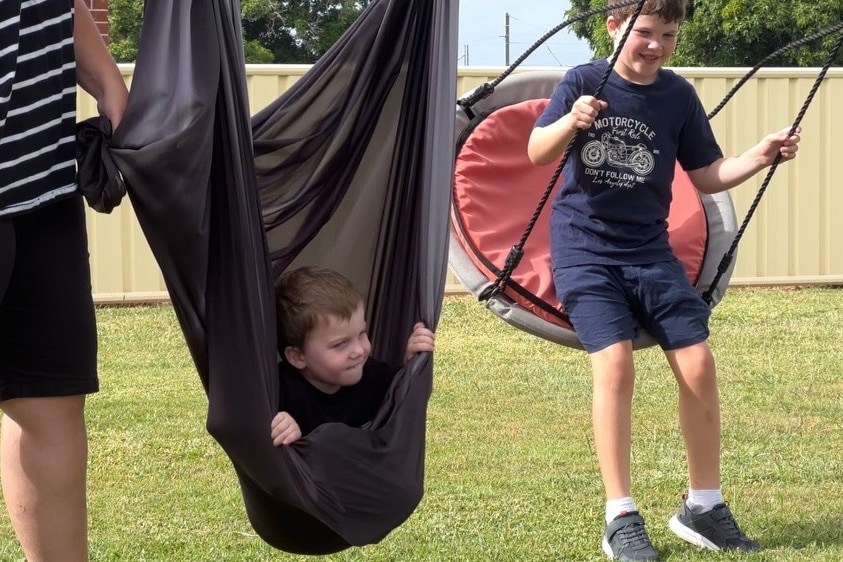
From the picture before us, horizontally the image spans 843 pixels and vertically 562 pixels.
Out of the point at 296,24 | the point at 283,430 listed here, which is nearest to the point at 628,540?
the point at 283,430

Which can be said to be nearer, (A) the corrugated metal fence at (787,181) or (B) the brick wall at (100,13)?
(B) the brick wall at (100,13)

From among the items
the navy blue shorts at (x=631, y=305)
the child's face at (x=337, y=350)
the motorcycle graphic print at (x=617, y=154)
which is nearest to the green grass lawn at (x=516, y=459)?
the navy blue shorts at (x=631, y=305)

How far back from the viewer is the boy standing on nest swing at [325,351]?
252 centimetres

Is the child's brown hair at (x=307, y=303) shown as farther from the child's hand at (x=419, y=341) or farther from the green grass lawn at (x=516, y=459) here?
the green grass lawn at (x=516, y=459)

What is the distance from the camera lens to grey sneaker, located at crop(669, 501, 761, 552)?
10.8 feet

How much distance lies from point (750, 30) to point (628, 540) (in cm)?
1872

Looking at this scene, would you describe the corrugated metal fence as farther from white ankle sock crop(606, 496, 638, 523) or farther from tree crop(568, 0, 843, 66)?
tree crop(568, 0, 843, 66)

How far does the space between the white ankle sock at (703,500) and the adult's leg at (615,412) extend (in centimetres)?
21

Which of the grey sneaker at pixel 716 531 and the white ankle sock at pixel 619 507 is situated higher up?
the white ankle sock at pixel 619 507

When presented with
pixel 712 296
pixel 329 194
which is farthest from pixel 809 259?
pixel 329 194

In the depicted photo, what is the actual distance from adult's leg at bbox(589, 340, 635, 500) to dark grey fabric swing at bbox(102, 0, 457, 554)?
0.72 meters

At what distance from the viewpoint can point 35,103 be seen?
2.13m

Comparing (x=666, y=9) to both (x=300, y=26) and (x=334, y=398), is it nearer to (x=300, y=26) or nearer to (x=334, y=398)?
(x=334, y=398)

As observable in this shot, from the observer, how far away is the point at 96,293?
8.28 meters
